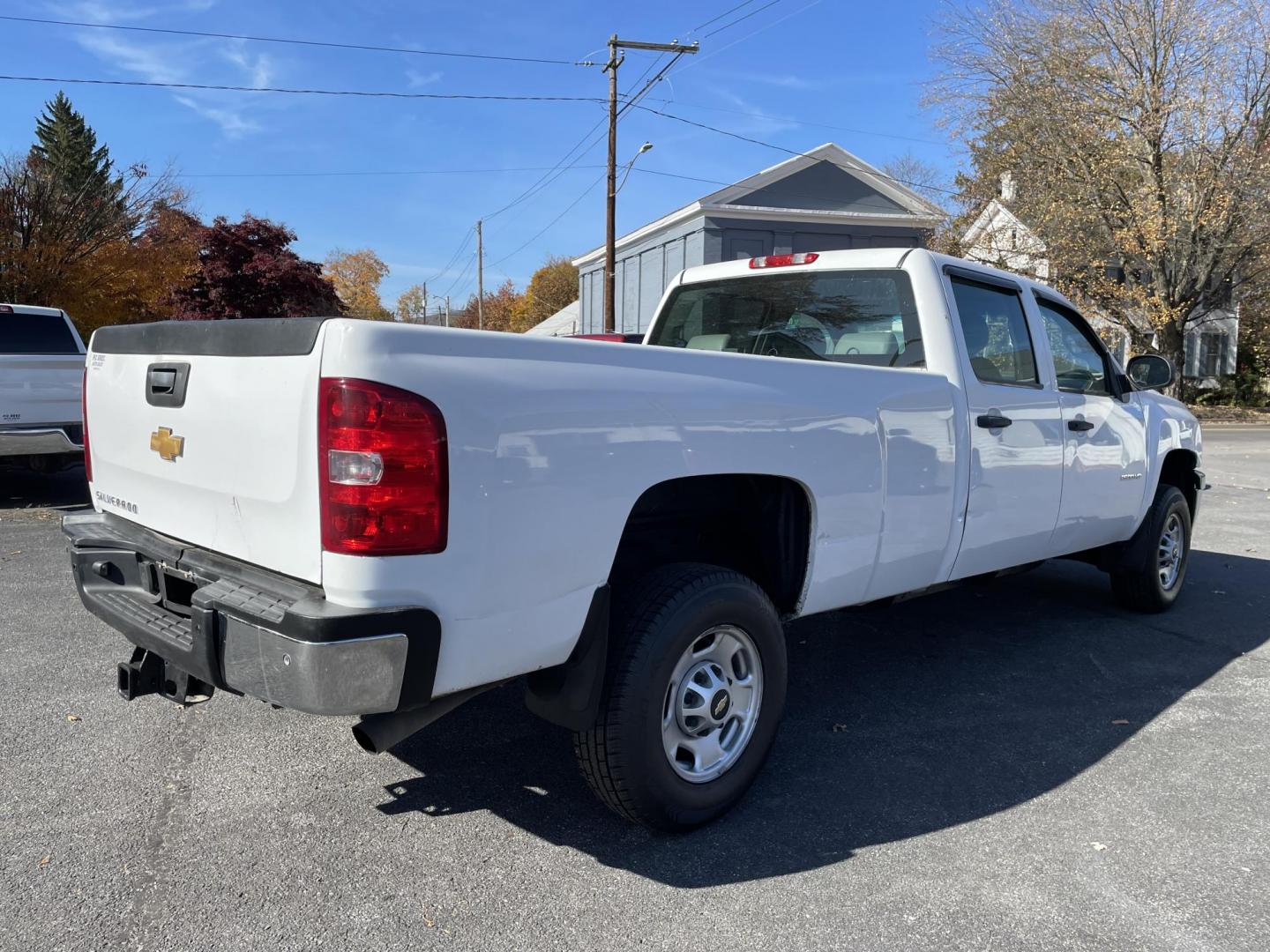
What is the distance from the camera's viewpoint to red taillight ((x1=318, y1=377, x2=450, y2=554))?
221 centimetres

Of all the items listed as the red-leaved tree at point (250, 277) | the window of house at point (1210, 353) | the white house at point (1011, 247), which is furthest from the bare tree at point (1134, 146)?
the red-leaved tree at point (250, 277)

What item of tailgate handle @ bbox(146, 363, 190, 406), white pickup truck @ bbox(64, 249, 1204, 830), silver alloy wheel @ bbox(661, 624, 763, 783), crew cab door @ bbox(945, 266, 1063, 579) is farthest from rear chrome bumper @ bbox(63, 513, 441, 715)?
crew cab door @ bbox(945, 266, 1063, 579)

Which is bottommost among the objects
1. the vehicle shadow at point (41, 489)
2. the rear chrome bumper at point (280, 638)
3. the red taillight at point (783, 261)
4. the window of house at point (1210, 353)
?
the vehicle shadow at point (41, 489)

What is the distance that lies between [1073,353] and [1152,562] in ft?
4.82

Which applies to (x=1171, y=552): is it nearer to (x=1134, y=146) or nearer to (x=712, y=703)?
(x=712, y=703)

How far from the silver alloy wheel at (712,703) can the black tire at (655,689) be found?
0.12ft

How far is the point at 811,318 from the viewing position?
4.37 m

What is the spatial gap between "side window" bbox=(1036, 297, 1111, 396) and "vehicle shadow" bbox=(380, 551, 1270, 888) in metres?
1.42

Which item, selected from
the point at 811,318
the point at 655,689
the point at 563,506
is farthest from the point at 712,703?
the point at 811,318

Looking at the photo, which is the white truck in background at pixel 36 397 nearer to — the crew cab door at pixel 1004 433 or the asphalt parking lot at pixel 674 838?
Result: the asphalt parking lot at pixel 674 838

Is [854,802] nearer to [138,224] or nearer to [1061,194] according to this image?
[138,224]

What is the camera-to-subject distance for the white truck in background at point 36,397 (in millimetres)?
8086

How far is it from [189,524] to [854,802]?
7.75ft

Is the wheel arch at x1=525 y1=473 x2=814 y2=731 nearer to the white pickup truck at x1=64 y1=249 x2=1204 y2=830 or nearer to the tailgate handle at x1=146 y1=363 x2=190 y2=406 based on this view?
the white pickup truck at x1=64 y1=249 x2=1204 y2=830
